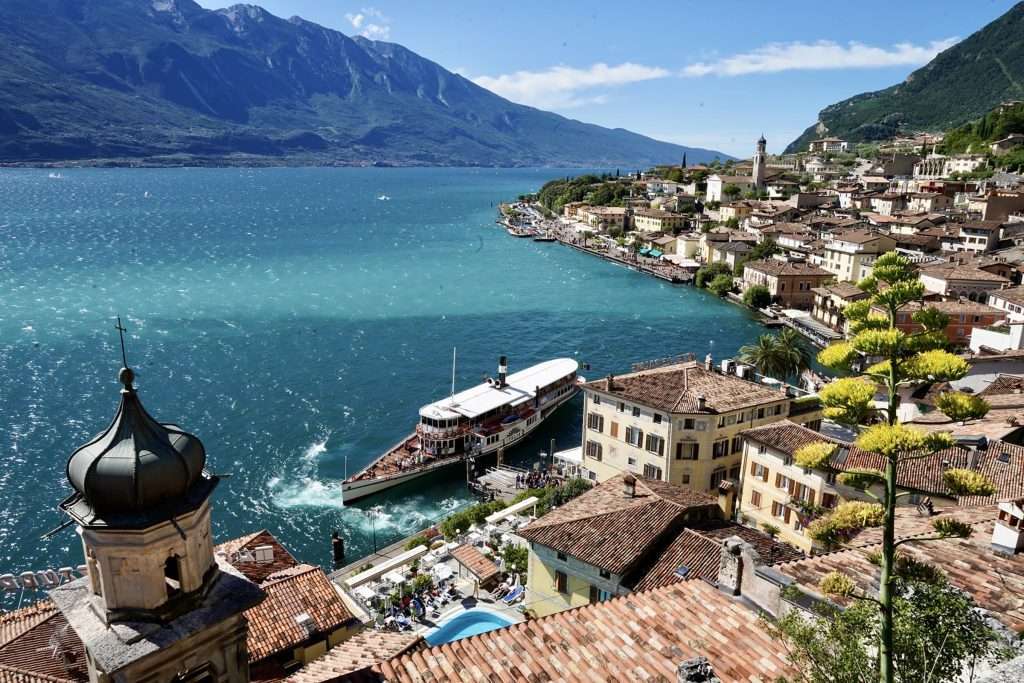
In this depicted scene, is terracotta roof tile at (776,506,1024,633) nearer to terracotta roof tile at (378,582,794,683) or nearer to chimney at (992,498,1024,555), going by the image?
chimney at (992,498,1024,555)

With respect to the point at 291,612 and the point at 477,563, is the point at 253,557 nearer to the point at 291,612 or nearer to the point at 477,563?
the point at 291,612

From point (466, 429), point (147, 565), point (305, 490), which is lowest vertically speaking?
point (305, 490)

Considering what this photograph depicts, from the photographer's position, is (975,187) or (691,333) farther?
(975,187)

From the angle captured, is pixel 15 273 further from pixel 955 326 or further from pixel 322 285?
pixel 955 326

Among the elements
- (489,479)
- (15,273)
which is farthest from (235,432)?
(15,273)

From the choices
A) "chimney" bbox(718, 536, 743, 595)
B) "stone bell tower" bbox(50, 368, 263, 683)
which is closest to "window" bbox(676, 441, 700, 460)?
"chimney" bbox(718, 536, 743, 595)

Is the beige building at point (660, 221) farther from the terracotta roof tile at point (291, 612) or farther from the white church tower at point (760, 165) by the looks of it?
the terracotta roof tile at point (291, 612)

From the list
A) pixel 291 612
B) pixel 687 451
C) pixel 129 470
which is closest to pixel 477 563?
pixel 291 612
